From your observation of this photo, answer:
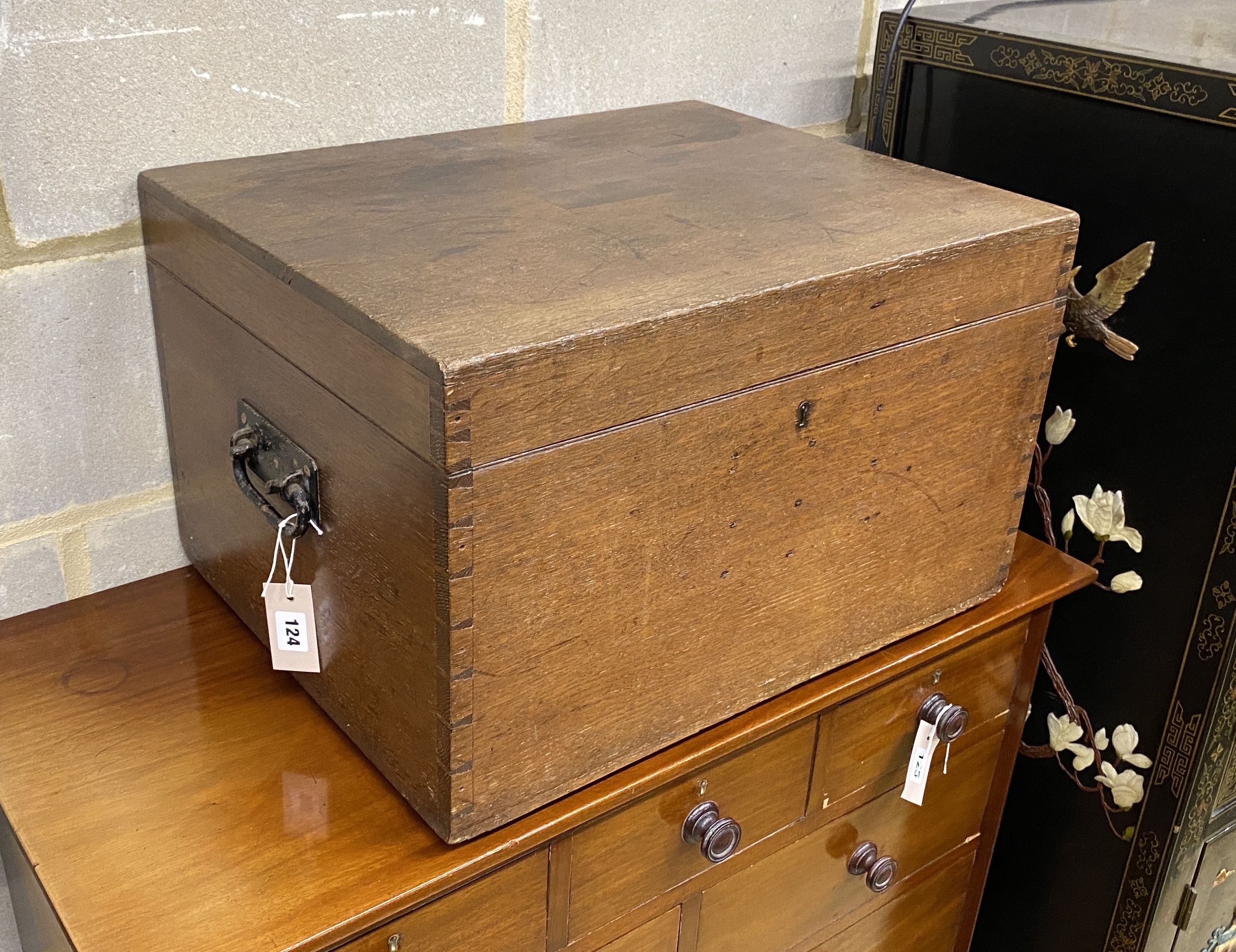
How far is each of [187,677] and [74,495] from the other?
0.19 m

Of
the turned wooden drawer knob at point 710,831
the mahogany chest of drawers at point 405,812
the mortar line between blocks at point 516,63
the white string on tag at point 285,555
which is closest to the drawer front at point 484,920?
the mahogany chest of drawers at point 405,812

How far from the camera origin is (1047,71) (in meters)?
1.19

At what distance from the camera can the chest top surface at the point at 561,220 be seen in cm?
75

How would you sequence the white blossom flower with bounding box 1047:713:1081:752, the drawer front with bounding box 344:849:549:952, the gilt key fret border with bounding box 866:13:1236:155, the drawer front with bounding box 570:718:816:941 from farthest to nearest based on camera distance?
the white blossom flower with bounding box 1047:713:1081:752, the gilt key fret border with bounding box 866:13:1236:155, the drawer front with bounding box 570:718:816:941, the drawer front with bounding box 344:849:549:952

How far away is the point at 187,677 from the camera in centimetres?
96

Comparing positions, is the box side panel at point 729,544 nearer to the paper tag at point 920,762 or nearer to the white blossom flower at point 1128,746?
the paper tag at point 920,762

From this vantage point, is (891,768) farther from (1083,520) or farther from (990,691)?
(1083,520)

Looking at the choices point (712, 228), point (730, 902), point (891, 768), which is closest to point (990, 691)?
point (891, 768)

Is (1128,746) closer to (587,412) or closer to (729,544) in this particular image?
(729,544)

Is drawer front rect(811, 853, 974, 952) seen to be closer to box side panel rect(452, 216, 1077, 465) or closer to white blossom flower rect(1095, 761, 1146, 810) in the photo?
white blossom flower rect(1095, 761, 1146, 810)

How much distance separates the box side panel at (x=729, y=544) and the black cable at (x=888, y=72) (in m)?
0.42

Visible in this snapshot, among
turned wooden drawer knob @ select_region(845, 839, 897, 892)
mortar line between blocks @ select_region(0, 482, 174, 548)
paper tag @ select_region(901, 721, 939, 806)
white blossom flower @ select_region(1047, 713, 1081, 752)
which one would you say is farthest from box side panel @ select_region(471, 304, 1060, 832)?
mortar line between blocks @ select_region(0, 482, 174, 548)

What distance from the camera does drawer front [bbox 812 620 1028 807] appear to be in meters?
1.08

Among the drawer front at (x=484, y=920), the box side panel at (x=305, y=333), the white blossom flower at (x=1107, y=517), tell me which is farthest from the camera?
the white blossom flower at (x=1107, y=517)
